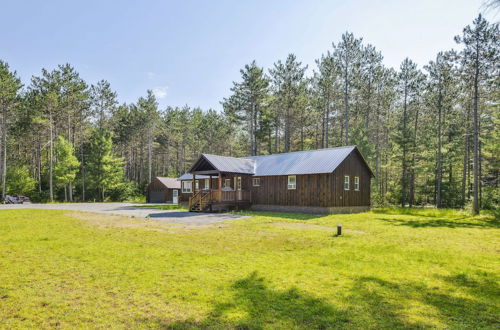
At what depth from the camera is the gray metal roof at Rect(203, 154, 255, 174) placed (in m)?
23.8

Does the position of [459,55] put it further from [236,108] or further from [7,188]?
[7,188]

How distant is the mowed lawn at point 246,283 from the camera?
4250mm

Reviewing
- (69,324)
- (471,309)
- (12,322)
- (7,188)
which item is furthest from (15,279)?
(7,188)

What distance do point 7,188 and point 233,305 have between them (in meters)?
46.2

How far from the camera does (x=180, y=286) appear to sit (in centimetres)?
554

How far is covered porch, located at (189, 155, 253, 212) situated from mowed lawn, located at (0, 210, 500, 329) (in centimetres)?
1273

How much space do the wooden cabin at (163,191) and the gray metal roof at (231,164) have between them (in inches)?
647

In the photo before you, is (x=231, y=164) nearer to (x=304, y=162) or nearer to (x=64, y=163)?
(x=304, y=162)

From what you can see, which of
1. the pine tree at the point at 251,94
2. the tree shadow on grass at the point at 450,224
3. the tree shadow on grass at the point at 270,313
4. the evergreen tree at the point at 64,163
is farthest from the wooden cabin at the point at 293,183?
the evergreen tree at the point at 64,163

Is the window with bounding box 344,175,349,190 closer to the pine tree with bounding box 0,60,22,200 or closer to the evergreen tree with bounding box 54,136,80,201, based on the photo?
the evergreen tree with bounding box 54,136,80,201

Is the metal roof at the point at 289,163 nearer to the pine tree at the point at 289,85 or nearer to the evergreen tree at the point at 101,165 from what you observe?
the pine tree at the point at 289,85

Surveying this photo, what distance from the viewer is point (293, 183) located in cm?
2336

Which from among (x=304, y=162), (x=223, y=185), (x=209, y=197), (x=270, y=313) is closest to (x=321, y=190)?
(x=304, y=162)

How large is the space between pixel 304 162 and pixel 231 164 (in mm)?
6296
